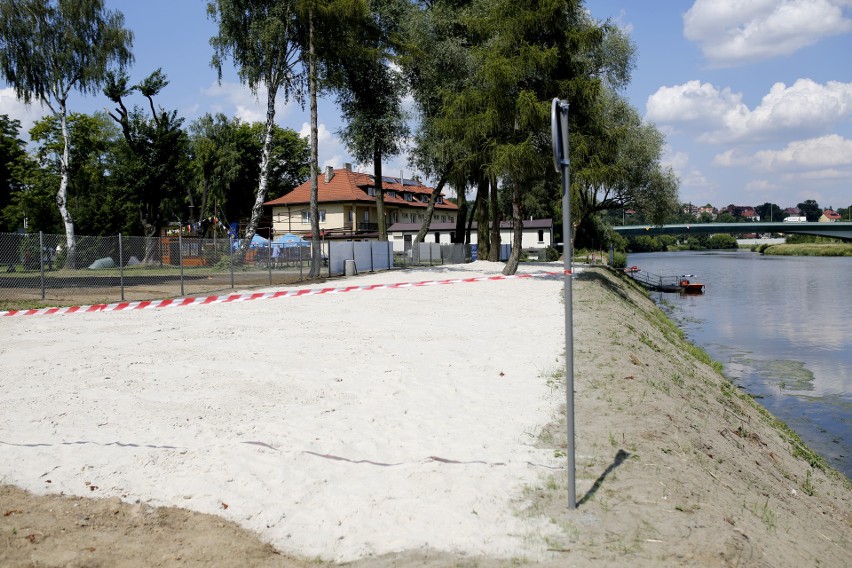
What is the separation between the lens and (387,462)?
20.1ft

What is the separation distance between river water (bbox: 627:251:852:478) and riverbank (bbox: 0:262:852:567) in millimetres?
3287

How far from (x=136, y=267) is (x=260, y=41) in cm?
1088

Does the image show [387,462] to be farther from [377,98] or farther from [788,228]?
[788,228]

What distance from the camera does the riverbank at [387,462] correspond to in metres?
4.73

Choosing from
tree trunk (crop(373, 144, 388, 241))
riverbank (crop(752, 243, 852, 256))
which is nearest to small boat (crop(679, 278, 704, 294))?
tree trunk (crop(373, 144, 388, 241))

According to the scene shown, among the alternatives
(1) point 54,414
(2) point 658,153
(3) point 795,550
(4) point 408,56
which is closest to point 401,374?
(1) point 54,414

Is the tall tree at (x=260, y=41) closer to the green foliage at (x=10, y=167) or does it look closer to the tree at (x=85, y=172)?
the tree at (x=85, y=172)

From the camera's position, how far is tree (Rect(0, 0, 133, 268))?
37.6 metres

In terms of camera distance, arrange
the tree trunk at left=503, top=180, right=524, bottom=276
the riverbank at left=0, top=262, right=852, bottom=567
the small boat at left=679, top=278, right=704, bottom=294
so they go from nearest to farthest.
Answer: the riverbank at left=0, top=262, right=852, bottom=567, the tree trunk at left=503, top=180, right=524, bottom=276, the small boat at left=679, top=278, right=704, bottom=294

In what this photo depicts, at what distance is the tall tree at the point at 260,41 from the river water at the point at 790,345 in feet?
67.3

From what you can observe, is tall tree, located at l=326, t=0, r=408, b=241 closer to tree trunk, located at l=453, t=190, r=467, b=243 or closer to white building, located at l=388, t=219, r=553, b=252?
tree trunk, located at l=453, t=190, r=467, b=243

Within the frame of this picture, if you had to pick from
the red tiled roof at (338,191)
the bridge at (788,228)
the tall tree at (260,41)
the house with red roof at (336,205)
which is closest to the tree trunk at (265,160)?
the tall tree at (260,41)

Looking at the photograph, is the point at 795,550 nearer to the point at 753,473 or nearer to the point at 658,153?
the point at 753,473

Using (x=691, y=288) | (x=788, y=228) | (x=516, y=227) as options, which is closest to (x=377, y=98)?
(x=516, y=227)
